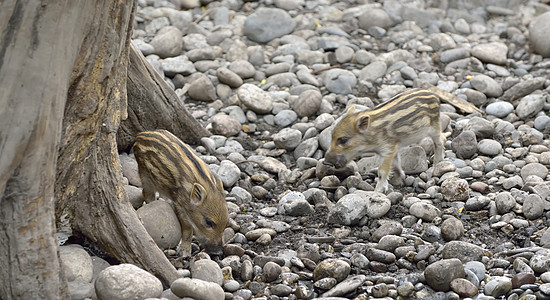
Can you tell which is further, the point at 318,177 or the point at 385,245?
the point at 318,177

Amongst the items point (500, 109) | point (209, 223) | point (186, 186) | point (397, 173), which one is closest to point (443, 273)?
point (209, 223)

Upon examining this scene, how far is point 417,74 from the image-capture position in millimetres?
9602

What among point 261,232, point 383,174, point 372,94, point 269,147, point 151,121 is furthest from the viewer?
point 372,94

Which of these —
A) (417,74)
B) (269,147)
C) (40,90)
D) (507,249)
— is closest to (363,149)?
(269,147)

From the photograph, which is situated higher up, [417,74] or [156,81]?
[156,81]

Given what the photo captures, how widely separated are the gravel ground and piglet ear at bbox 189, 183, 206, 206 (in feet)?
0.75

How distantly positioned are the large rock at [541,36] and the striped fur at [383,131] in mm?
3913

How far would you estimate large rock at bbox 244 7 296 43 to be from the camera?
10.4 m

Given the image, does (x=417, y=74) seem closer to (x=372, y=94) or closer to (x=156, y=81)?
(x=372, y=94)

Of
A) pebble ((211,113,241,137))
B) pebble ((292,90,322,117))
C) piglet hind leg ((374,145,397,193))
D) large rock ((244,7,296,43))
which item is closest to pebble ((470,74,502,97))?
pebble ((292,90,322,117))

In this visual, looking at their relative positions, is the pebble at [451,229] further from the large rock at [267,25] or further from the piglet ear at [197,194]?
the large rock at [267,25]

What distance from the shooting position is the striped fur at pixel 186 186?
5.68 meters

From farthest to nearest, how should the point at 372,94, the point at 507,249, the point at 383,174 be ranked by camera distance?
the point at 372,94 → the point at 383,174 → the point at 507,249

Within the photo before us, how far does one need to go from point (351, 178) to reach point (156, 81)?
2.21 m
